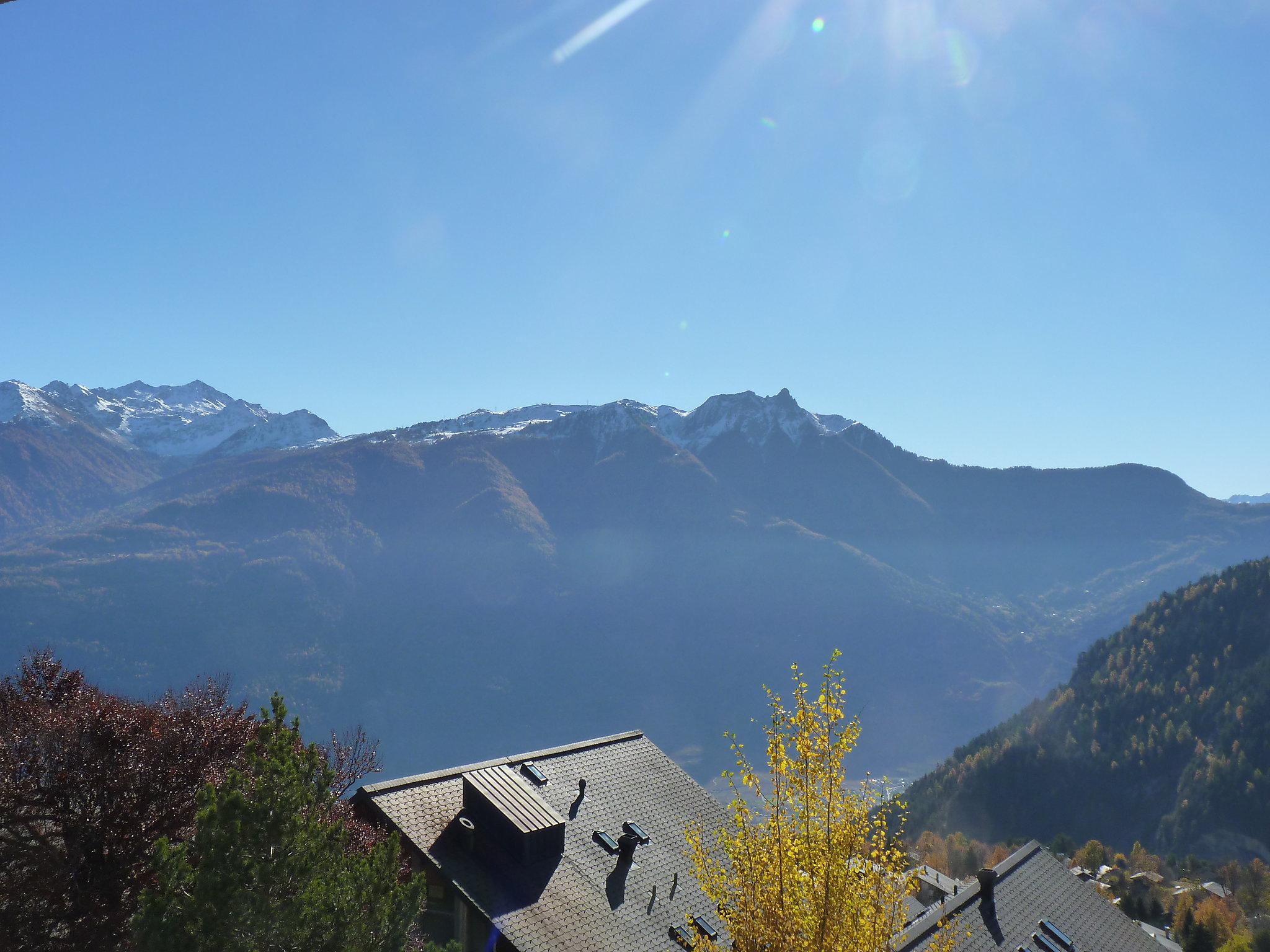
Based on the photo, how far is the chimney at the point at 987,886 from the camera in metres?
29.6

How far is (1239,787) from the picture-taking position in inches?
5930

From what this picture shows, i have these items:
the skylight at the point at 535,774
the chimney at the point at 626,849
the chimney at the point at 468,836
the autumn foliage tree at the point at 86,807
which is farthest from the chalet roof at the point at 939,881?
the autumn foliage tree at the point at 86,807

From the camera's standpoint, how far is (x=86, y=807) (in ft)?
58.1

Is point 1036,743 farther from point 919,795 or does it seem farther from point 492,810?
point 492,810

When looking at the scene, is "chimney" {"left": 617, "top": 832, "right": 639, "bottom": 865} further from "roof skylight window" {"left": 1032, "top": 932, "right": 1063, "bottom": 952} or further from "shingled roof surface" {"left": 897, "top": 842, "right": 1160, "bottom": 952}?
"roof skylight window" {"left": 1032, "top": 932, "right": 1063, "bottom": 952}

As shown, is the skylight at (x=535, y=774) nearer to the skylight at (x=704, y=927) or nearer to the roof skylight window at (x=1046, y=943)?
the skylight at (x=704, y=927)

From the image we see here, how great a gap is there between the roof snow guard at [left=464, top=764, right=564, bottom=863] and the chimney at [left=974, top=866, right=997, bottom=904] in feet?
55.4

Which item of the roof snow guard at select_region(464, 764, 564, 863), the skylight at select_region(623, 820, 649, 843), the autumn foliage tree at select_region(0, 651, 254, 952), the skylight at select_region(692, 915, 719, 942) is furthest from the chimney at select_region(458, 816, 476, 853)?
the autumn foliage tree at select_region(0, 651, 254, 952)

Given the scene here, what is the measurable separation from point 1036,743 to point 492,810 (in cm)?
19993

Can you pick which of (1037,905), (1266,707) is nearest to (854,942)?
(1037,905)

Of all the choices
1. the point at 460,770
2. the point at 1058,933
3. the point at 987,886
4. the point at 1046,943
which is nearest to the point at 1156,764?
the point at 1058,933

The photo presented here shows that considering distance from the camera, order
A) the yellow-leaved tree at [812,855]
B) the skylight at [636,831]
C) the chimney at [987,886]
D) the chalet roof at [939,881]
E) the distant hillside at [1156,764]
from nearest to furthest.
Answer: the yellow-leaved tree at [812,855], the skylight at [636,831], the chimney at [987,886], the chalet roof at [939,881], the distant hillside at [1156,764]

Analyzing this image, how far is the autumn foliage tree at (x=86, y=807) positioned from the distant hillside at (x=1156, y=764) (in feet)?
566

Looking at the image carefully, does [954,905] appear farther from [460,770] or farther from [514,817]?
[460,770]
